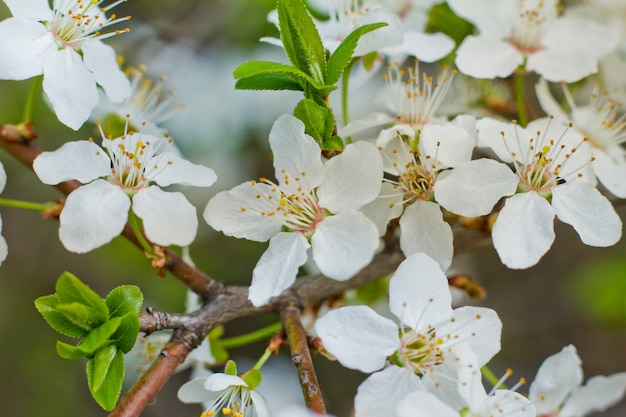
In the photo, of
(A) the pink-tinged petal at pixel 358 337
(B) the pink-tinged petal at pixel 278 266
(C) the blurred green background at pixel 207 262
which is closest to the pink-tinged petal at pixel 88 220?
(B) the pink-tinged petal at pixel 278 266

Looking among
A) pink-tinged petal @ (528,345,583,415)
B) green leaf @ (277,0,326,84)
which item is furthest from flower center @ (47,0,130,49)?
pink-tinged petal @ (528,345,583,415)

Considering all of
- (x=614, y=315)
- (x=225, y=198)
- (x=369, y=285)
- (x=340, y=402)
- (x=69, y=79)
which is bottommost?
(x=340, y=402)

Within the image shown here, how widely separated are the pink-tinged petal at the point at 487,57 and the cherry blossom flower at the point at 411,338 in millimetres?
464

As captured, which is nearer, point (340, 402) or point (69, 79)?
point (69, 79)

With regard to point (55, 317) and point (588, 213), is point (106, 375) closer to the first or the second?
point (55, 317)

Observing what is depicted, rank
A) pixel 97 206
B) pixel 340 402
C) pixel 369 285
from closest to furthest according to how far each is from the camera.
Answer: pixel 97 206, pixel 369 285, pixel 340 402

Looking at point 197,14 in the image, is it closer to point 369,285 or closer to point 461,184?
point 369,285

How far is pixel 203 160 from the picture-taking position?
2.62m

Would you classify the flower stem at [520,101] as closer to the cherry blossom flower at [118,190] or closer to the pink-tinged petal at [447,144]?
the pink-tinged petal at [447,144]

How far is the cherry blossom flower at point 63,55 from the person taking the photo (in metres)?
1.09

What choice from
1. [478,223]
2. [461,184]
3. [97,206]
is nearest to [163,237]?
[97,206]

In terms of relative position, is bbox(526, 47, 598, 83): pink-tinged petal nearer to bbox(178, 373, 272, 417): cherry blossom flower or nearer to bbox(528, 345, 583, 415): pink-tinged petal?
bbox(528, 345, 583, 415): pink-tinged petal

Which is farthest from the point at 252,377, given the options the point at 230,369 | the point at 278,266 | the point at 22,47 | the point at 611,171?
the point at 611,171

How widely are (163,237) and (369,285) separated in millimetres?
635
